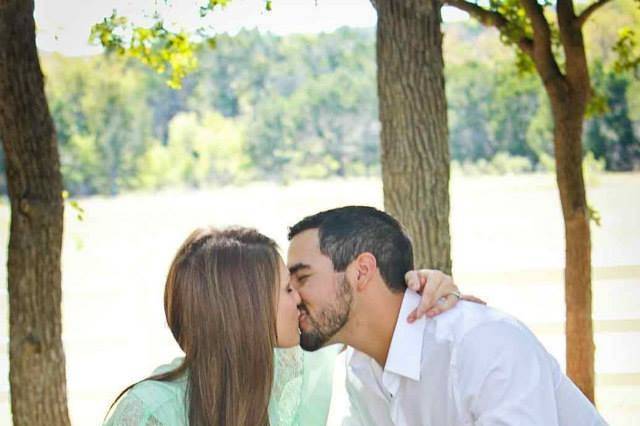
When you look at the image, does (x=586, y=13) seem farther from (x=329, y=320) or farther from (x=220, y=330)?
(x=220, y=330)

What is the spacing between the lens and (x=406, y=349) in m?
2.77

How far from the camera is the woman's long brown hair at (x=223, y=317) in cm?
254

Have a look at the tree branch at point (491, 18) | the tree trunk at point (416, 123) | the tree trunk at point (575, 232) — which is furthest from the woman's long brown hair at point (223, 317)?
the tree trunk at point (575, 232)

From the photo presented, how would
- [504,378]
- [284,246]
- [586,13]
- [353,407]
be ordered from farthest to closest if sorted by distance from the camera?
[284,246], [586,13], [353,407], [504,378]

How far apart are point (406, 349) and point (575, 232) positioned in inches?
142

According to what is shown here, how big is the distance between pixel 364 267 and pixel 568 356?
372cm

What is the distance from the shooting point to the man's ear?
2.91m

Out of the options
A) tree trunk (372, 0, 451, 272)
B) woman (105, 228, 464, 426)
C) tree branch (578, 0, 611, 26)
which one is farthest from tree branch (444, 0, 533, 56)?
woman (105, 228, 464, 426)

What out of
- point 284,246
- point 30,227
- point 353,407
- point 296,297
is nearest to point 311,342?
point 296,297

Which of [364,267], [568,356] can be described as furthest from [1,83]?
[568,356]

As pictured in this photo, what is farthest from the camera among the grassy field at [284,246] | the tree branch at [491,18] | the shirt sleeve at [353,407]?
the grassy field at [284,246]

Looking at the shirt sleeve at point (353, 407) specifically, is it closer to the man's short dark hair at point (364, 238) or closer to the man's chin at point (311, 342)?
the man's chin at point (311, 342)

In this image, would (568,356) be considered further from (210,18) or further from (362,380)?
(362,380)

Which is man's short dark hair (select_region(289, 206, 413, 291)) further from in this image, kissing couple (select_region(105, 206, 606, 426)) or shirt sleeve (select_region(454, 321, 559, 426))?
shirt sleeve (select_region(454, 321, 559, 426))
